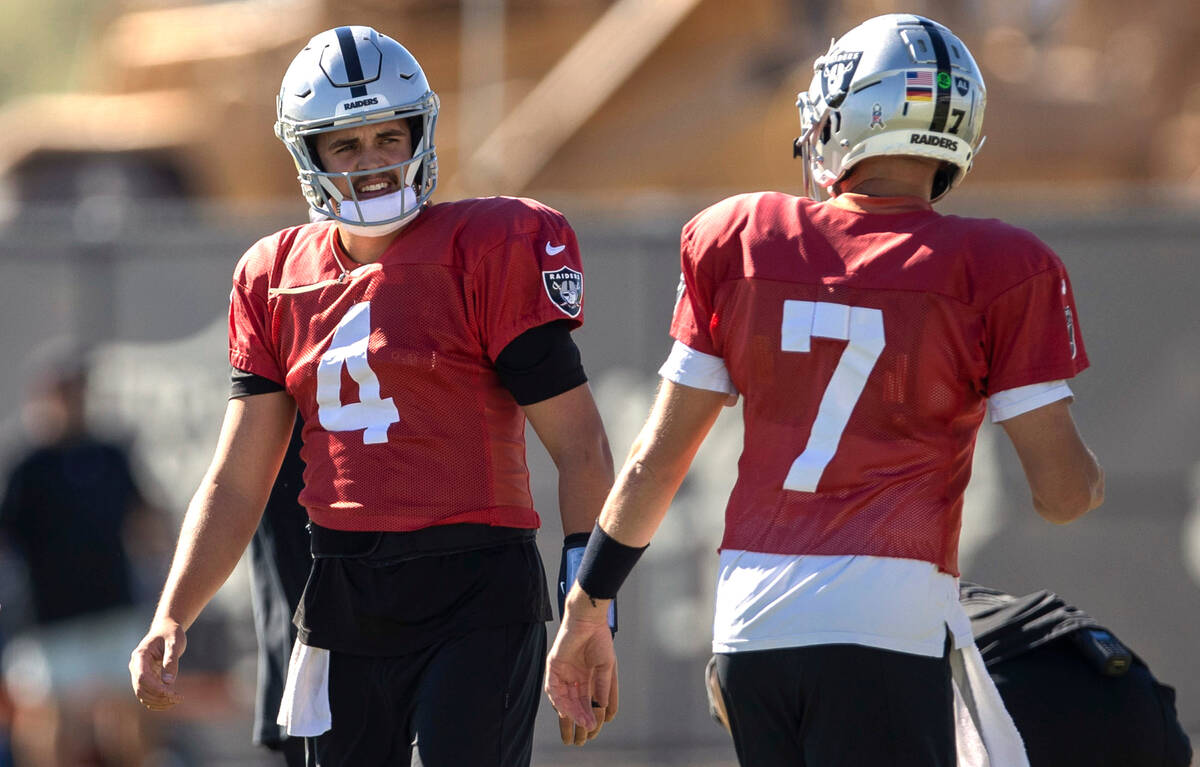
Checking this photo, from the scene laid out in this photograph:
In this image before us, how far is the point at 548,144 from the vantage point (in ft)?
42.4

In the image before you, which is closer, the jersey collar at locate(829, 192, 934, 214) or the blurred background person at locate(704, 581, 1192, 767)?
the jersey collar at locate(829, 192, 934, 214)

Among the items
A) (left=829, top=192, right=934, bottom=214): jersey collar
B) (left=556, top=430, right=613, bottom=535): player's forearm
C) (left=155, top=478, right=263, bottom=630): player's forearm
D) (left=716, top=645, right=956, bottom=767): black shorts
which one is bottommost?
(left=716, top=645, right=956, bottom=767): black shorts

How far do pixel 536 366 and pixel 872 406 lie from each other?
81 centimetres

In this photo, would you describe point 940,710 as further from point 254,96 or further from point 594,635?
point 254,96

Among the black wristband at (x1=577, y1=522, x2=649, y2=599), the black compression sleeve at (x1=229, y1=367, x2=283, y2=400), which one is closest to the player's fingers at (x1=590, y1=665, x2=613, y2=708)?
the black wristband at (x1=577, y1=522, x2=649, y2=599)

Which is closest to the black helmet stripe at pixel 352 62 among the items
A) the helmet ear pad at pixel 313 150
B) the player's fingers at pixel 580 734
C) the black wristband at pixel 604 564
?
the helmet ear pad at pixel 313 150

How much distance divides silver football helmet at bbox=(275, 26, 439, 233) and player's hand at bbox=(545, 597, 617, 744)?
3.14ft

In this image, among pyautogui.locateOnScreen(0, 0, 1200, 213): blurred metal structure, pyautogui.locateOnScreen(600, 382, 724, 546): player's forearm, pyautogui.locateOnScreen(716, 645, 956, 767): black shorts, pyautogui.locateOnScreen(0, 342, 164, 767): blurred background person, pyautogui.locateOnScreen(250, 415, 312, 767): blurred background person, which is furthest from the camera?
pyautogui.locateOnScreen(0, 0, 1200, 213): blurred metal structure

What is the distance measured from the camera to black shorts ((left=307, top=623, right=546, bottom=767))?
136 inches

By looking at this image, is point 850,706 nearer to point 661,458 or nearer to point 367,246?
point 661,458

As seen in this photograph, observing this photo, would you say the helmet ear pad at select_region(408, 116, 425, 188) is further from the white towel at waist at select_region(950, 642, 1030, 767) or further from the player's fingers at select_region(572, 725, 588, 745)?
the white towel at waist at select_region(950, 642, 1030, 767)

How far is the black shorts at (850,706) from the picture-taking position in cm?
303

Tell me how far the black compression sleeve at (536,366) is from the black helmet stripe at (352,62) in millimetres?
654

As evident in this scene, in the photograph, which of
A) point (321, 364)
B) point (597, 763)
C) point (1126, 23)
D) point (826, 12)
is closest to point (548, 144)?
point (826, 12)
